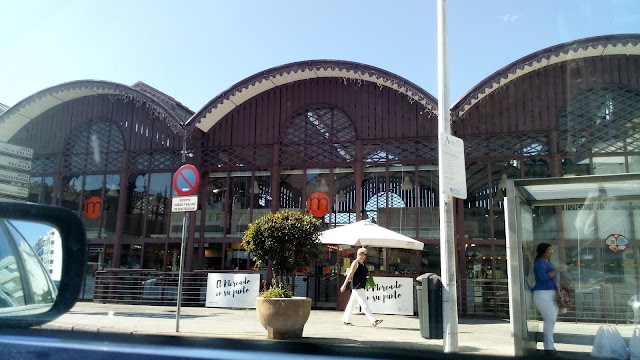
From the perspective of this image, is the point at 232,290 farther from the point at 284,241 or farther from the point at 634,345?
the point at 634,345

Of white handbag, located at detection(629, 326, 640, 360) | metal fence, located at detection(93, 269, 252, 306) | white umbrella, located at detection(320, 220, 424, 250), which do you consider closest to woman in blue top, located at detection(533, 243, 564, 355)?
→ white handbag, located at detection(629, 326, 640, 360)

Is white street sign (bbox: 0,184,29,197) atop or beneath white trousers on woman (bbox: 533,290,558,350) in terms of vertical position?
atop

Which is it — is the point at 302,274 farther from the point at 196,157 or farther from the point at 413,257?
the point at 196,157

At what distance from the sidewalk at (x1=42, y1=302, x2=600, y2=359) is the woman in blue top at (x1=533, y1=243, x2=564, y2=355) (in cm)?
35

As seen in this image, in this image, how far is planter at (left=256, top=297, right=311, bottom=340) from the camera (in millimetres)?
8398

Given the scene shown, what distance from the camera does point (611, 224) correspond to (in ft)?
25.7

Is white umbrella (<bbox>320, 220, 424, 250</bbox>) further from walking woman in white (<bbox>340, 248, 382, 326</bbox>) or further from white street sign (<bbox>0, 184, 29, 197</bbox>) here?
white street sign (<bbox>0, 184, 29, 197</bbox>)

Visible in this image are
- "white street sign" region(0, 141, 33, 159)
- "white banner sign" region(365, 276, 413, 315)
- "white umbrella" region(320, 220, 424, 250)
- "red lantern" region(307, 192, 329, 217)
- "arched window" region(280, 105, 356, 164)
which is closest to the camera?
"white street sign" region(0, 141, 33, 159)

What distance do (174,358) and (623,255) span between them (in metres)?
6.90

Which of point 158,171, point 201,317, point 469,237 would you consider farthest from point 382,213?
point 158,171

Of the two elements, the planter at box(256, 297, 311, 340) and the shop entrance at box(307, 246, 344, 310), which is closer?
the planter at box(256, 297, 311, 340)

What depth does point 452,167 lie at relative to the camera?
7629mm

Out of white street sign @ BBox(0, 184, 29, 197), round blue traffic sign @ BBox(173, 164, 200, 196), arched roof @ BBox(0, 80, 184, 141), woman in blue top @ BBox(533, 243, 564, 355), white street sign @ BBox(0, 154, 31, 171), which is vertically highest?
arched roof @ BBox(0, 80, 184, 141)

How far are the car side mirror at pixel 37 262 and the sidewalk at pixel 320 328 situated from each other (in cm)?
369
